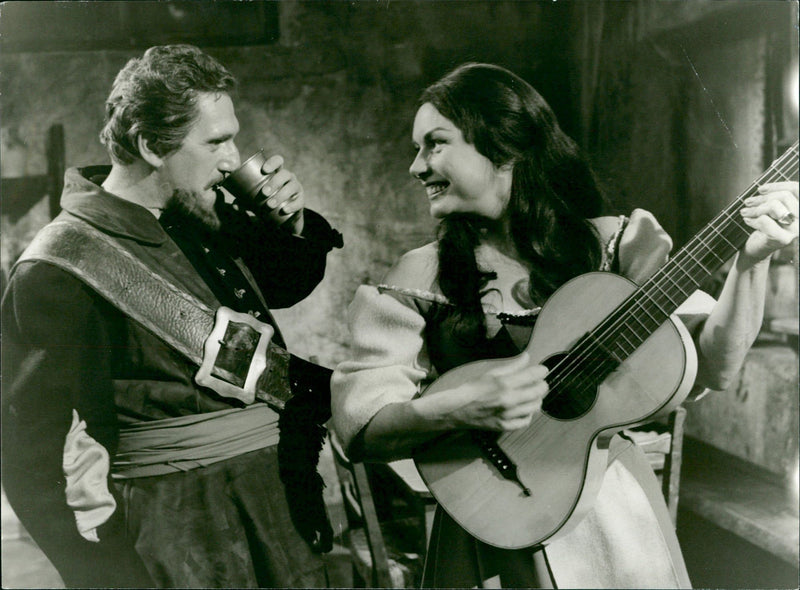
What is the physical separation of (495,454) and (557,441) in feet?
0.46

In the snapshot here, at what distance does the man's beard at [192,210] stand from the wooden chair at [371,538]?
63cm

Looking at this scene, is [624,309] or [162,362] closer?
[624,309]

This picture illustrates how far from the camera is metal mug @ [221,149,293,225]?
1.73 meters

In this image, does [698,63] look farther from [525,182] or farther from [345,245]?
[345,245]

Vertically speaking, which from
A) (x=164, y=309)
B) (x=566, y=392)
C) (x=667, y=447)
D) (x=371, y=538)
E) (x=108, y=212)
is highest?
(x=108, y=212)

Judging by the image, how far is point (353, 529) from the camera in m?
1.98

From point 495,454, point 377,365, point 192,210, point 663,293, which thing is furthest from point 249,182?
point 663,293

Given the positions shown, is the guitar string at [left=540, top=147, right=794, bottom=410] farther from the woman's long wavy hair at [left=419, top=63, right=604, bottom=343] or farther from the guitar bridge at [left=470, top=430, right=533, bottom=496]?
the guitar bridge at [left=470, top=430, right=533, bottom=496]

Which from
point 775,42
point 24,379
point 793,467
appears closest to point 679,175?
point 775,42

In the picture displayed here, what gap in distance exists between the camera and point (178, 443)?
1.68 metres

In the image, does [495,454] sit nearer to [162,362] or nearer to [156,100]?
[162,362]

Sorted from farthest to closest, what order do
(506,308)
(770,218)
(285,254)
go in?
(285,254)
(506,308)
(770,218)

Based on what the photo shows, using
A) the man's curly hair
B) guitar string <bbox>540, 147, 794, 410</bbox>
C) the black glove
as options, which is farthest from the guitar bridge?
the man's curly hair

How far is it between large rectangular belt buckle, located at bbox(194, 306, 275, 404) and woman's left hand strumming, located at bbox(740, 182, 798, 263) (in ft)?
3.75
